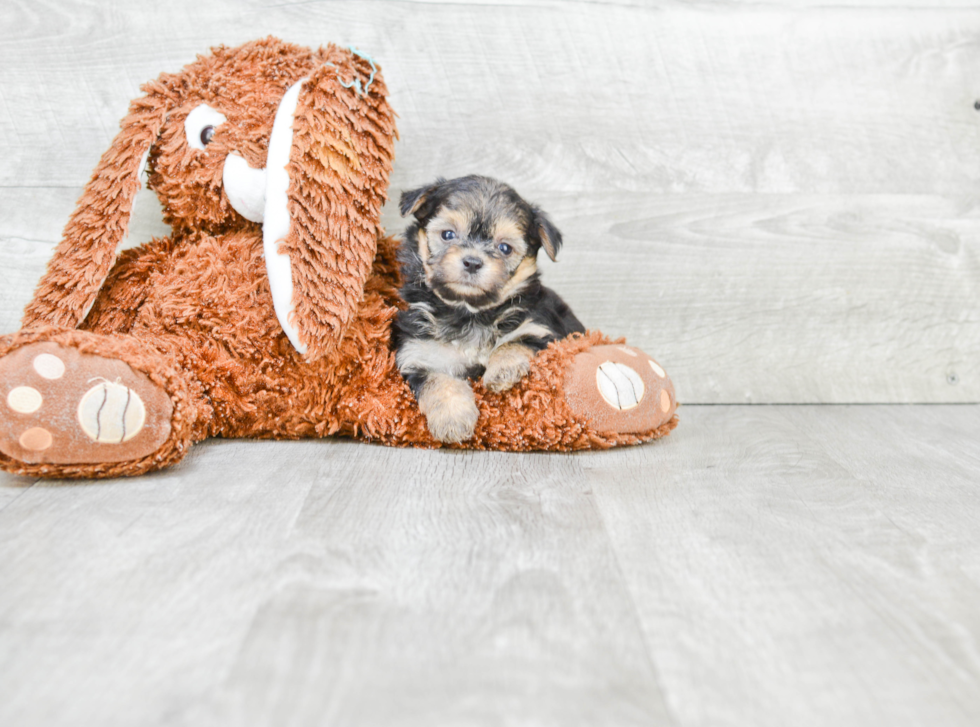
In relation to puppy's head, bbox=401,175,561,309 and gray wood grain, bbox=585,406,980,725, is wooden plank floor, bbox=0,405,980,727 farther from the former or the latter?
puppy's head, bbox=401,175,561,309

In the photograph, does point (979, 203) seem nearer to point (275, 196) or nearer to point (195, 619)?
point (275, 196)

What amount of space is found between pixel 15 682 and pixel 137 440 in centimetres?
72

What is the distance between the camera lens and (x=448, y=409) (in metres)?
1.81

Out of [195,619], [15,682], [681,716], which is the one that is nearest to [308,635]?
[195,619]

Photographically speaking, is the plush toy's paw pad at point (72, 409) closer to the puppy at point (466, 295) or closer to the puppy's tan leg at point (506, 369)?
the puppy at point (466, 295)

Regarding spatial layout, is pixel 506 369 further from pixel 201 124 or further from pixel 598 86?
pixel 598 86

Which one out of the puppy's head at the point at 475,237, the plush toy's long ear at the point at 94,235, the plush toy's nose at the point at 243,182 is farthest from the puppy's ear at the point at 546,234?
the plush toy's long ear at the point at 94,235

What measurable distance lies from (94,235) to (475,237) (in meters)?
0.88

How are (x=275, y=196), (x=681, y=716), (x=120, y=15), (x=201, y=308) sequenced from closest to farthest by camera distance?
(x=681, y=716) → (x=275, y=196) → (x=201, y=308) → (x=120, y=15)

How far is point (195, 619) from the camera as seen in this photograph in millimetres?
1054

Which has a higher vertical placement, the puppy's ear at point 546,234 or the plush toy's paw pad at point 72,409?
the puppy's ear at point 546,234

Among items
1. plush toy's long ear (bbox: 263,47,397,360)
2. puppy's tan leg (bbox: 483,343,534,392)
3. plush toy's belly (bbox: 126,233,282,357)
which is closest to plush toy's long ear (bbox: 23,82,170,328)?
plush toy's belly (bbox: 126,233,282,357)

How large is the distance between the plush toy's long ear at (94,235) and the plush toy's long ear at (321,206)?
1.18 feet

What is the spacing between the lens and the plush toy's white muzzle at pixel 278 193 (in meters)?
1.78
